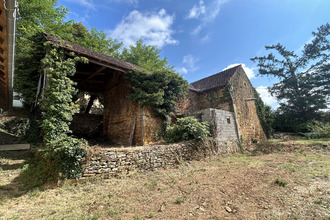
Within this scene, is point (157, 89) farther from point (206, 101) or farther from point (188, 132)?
point (206, 101)

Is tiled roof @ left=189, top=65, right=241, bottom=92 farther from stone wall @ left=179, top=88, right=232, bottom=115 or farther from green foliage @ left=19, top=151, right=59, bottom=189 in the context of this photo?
green foliage @ left=19, top=151, right=59, bottom=189

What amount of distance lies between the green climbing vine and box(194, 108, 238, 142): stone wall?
7085mm

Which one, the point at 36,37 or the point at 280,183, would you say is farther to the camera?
the point at 36,37

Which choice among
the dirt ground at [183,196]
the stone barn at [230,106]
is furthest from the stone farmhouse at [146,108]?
the dirt ground at [183,196]

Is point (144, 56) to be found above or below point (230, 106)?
above

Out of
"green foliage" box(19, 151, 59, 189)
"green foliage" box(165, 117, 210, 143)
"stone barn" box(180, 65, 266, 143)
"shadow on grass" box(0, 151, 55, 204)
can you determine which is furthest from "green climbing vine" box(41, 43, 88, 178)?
"stone barn" box(180, 65, 266, 143)

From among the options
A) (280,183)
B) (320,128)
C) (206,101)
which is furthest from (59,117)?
(320,128)

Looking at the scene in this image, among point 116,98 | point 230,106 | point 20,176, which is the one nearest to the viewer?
point 20,176

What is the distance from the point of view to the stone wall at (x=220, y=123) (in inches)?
Answer: 368

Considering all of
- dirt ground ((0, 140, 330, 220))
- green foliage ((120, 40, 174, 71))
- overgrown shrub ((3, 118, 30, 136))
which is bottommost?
dirt ground ((0, 140, 330, 220))

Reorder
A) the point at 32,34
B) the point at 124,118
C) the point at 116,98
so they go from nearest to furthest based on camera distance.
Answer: the point at 32,34 → the point at 124,118 → the point at 116,98

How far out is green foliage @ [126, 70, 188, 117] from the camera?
8.81 meters

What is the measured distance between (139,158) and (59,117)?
3.31 metres

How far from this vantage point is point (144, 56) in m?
22.0
